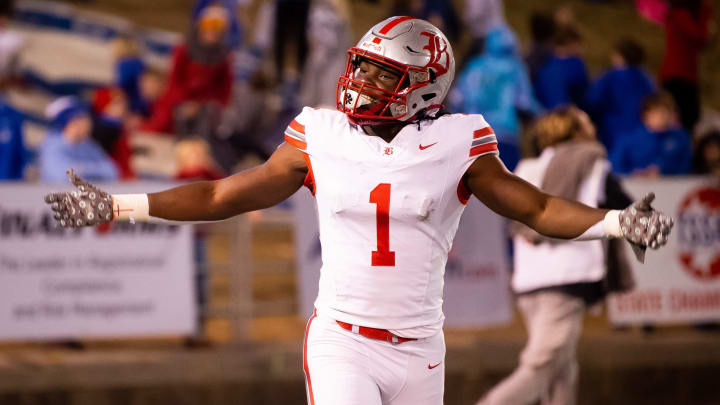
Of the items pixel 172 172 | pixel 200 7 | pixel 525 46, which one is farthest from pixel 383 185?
pixel 525 46

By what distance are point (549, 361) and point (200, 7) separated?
21.8ft

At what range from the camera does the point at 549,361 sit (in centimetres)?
684

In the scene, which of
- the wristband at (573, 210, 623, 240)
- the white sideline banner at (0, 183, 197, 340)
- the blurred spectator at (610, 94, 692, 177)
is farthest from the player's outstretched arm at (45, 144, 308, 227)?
the blurred spectator at (610, 94, 692, 177)

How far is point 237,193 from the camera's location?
14.3 feet

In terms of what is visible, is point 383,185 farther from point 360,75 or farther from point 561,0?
point 561,0

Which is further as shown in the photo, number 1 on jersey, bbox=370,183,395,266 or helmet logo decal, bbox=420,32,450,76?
helmet logo decal, bbox=420,32,450,76

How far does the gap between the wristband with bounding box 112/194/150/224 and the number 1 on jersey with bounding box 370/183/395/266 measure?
0.89m

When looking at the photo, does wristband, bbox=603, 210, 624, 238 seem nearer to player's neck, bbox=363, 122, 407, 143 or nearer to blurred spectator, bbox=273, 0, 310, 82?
player's neck, bbox=363, 122, 407, 143

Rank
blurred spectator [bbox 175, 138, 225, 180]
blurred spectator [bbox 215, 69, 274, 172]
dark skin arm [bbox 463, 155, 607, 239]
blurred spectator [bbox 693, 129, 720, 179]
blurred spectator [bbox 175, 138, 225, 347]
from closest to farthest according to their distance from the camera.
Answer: dark skin arm [bbox 463, 155, 607, 239]
blurred spectator [bbox 175, 138, 225, 347]
blurred spectator [bbox 175, 138, 225, 180]
blurred spectator [bbox 693, 129, 720, 179]
blurred spectator [bbox 215, 69, 274, 172]

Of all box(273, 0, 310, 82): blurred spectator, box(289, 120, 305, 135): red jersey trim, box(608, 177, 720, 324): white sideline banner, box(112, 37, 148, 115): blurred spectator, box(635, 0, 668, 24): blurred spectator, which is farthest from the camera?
box(112, 37, 148, 115): blurred spectator

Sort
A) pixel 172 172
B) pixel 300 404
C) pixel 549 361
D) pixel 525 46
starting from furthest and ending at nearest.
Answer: pixel 525 46
pixel 172 172
pixel 300 404
pixel 549 361

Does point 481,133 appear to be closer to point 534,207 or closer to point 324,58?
point 534,207

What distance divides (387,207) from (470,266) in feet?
16.9

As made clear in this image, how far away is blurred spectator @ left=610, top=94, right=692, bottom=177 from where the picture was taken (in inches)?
396
